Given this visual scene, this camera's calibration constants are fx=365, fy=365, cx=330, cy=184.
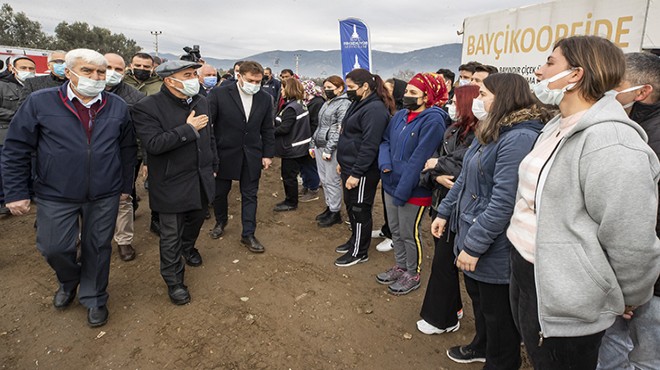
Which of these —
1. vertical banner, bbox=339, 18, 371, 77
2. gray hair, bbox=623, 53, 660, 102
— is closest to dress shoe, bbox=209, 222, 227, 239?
gray hair, bbox=623, 53, 660, 102

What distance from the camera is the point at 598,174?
1305 mm

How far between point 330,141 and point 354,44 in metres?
3.63

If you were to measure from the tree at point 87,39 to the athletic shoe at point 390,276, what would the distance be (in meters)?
42.9

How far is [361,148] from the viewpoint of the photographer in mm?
3783

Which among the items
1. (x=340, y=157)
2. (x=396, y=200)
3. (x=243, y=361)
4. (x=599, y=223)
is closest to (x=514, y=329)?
(x=599, y=223)

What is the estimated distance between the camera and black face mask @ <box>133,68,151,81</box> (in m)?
5.08

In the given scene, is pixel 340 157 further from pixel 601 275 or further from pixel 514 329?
pixel 601 275

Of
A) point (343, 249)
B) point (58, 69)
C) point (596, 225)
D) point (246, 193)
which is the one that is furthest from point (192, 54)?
point (596, 225)

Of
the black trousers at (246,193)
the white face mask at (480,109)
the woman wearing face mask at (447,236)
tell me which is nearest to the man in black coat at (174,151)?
the black trousers at (246,193)

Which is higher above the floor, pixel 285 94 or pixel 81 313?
pixel 285 94

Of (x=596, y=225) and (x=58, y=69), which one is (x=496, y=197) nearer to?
(x=596, y=225)

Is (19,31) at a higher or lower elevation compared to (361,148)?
A: higher

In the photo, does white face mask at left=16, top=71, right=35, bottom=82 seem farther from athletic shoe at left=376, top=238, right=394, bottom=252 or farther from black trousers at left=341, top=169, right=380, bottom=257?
athletic shoe at left=376, top=238, right=394, bottom=252

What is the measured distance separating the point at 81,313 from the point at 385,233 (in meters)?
3.41
